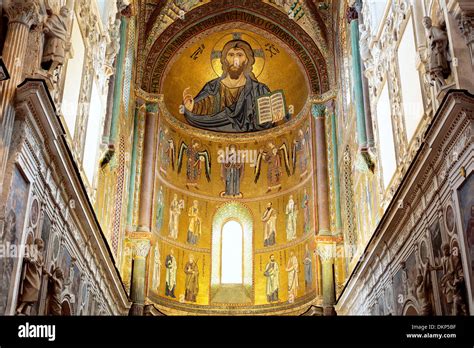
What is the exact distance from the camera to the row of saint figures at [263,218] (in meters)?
26.7

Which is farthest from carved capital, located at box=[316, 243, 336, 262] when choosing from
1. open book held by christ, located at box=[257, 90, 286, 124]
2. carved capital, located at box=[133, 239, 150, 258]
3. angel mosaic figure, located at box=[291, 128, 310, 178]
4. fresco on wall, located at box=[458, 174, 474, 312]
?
fresco on wall, located at box=[458, 174, 474, 312]

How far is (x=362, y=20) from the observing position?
2070 centimetres

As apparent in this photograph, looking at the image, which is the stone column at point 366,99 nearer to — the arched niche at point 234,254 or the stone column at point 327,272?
the stone column at point 327,272

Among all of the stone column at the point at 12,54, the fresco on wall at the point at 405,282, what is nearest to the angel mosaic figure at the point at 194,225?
the fresco on wall at the point at 405,282

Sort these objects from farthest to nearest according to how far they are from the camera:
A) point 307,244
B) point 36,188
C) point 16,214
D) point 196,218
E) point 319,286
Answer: point 196,218
point 307,244
point 319,286
point 36,188
point 16,214

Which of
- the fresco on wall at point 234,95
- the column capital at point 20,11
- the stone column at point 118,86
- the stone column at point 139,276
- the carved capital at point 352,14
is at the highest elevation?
the fresco on wall at point 234,95

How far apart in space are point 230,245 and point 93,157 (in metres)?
11.6

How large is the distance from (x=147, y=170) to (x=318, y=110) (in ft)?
22.9

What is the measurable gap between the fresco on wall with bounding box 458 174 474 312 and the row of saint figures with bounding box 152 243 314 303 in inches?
551

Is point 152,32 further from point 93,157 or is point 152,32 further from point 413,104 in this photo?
point 413,104

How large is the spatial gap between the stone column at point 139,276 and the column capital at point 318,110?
808cm

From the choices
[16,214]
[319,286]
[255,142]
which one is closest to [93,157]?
[16,214]

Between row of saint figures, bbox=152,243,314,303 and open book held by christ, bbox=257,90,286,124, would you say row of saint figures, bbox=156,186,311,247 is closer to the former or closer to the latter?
row of saint figures, bbox=152,243,314,303
